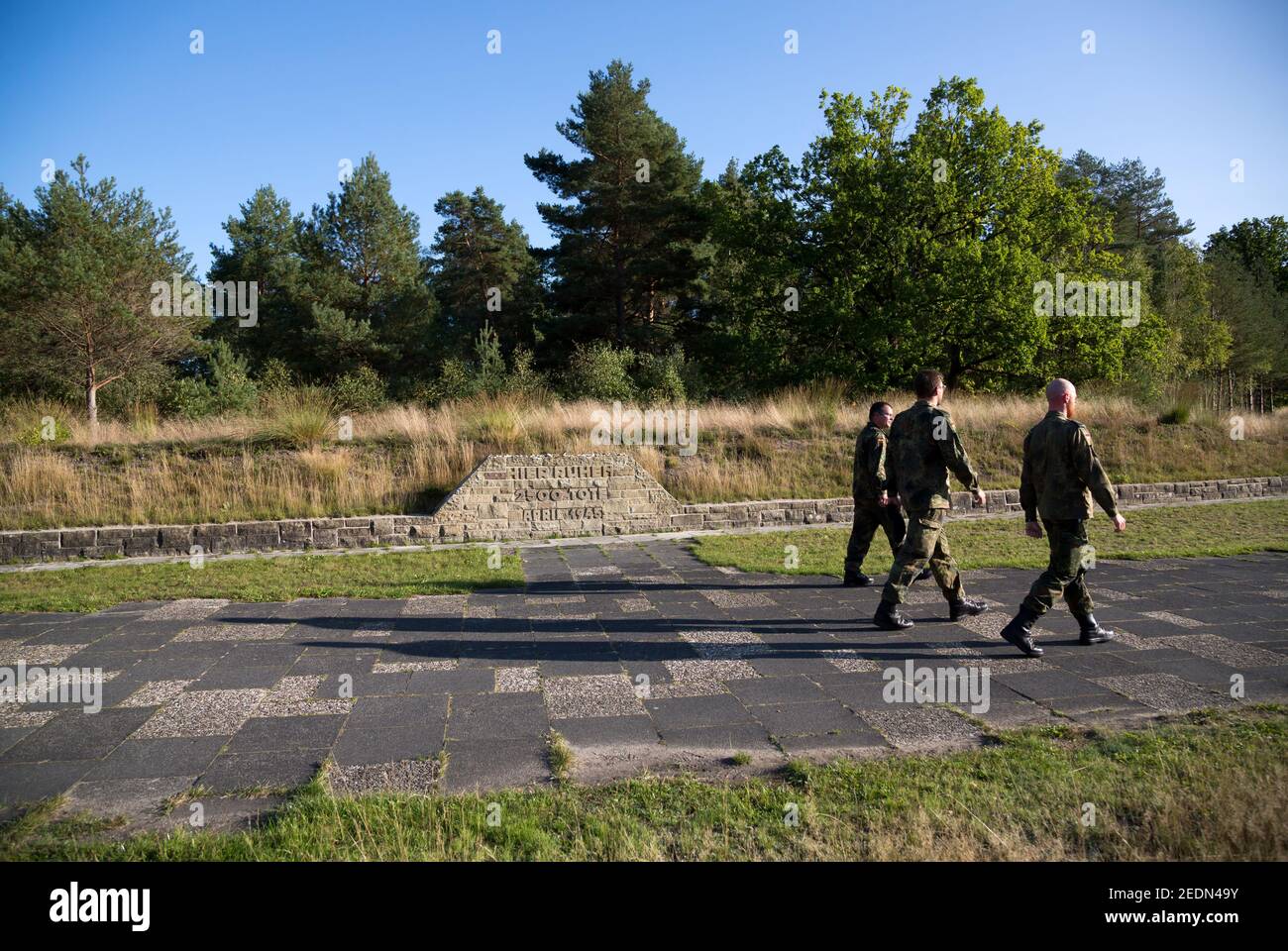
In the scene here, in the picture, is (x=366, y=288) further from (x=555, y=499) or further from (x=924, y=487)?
(x=924, y=487)

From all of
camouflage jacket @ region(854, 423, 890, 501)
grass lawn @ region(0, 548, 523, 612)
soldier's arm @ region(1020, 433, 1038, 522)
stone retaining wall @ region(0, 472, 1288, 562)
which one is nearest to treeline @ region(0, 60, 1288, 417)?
stone retaining wall @ region(0, 472, 1288, 562)

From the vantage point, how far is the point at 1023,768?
3.65 metres

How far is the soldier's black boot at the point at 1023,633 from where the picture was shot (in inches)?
220

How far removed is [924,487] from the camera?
641 cm

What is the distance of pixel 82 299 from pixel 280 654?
96.9 feet

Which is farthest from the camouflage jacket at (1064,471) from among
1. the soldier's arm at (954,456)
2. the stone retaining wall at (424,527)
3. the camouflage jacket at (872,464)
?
the stone retaining wall at (424,527)

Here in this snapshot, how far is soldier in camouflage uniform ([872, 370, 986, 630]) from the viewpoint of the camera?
6.34m

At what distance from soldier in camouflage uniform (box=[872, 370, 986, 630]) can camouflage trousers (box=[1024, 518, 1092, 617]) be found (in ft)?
2.60

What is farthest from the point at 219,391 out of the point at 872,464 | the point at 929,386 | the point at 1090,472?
the point at 1090,472

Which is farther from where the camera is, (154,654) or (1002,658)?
(154,654)

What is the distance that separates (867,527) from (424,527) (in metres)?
7.26
